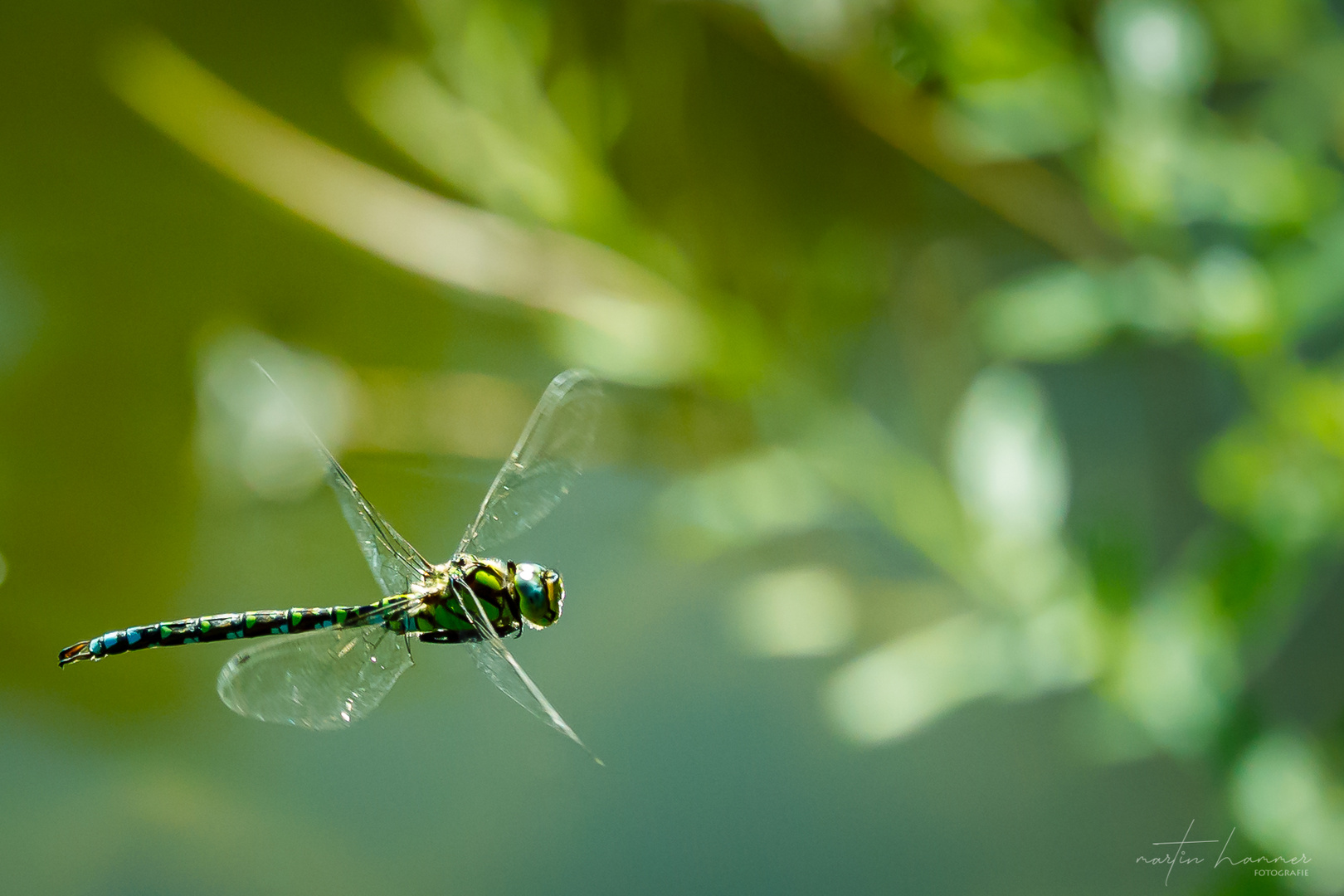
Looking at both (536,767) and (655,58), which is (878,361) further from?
(536,767)

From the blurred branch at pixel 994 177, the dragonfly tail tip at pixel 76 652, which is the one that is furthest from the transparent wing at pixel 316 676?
the blurred branch at pixel 994 177

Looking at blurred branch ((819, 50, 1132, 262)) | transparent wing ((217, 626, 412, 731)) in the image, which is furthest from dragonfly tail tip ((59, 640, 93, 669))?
blurred branch ((819, 50, 1132, 262))

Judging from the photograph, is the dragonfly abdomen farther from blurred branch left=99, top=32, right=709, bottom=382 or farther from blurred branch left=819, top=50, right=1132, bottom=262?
blurred branch left=819, top=50, right=1132, bottom=262

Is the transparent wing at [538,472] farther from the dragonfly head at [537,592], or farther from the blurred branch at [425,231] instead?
the blurred branch at [425,231]

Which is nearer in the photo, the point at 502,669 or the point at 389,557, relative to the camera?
the point at 502,669

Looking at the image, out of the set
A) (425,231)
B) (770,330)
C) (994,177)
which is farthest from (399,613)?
(994,177)

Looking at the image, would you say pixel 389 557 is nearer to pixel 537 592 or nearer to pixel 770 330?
pixel 537 592
